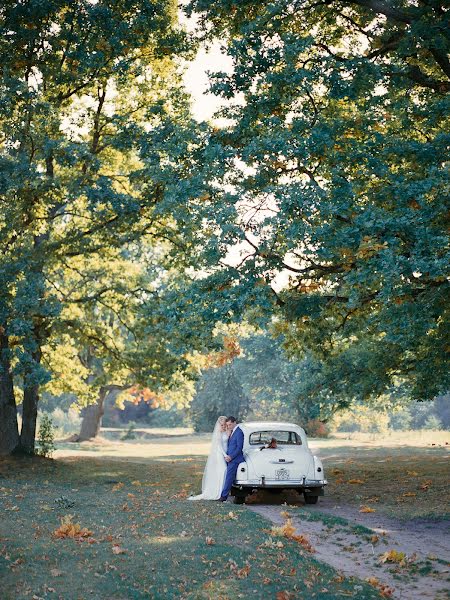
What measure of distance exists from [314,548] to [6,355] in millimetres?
12877

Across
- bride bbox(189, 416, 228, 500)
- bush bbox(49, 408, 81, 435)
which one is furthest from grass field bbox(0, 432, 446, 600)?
bush bbox(49, 408, 81, 435)

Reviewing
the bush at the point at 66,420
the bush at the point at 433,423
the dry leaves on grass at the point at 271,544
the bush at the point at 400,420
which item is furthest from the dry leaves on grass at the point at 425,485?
the bush at the point at 400,420

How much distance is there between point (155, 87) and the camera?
78.4 feet

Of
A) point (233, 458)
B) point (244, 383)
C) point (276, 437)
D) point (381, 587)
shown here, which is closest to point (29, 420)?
point (276, 437)

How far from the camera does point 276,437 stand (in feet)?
55.7

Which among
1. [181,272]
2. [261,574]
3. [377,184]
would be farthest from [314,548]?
[181,272]

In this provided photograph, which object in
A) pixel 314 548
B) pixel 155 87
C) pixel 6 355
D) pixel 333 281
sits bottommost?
pixel 314 548

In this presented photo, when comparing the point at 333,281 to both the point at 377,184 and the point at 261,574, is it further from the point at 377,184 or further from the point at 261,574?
the point at 261,574

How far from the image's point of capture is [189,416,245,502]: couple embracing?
15.8m

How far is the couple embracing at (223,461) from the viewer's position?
1577 centimetres

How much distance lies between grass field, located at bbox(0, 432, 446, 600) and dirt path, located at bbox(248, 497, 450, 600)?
17.7 inches

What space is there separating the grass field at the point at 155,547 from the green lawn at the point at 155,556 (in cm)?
1

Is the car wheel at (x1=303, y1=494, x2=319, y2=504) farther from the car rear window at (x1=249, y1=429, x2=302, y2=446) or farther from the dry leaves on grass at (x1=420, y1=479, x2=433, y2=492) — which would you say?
the dry leaves on grass at (x1=420, y1=479, x2=433, y2=492)

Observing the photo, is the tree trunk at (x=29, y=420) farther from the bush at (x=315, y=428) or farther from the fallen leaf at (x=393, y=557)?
the bush at (x=315, y=428)
